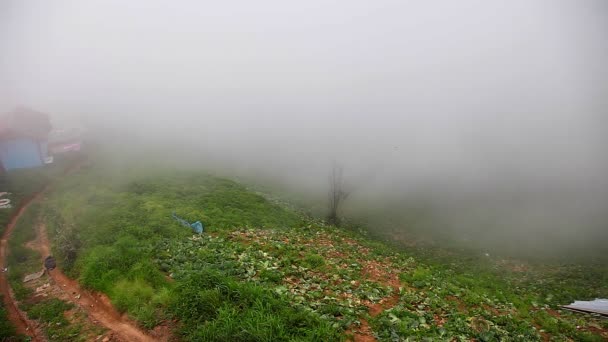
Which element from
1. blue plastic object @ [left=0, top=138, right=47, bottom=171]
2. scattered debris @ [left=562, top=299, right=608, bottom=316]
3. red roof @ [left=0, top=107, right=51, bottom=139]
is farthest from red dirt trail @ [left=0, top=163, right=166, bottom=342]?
red roof @ [left=0, top=107, right=51, bottom=139]

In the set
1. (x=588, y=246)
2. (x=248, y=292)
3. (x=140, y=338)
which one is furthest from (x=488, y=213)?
(x=140, y=338)

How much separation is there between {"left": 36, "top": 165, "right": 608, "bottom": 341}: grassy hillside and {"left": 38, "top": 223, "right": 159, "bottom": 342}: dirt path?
32 cm

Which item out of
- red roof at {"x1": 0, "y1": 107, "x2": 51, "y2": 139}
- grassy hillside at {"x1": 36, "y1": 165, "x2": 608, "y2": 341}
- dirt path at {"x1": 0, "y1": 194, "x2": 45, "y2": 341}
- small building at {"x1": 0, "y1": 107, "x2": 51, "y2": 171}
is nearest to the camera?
grassy hillside at {"x1": 36, "y1": 165, "x2": 608, "y2": 341}

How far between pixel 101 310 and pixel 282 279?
6313 millimetres

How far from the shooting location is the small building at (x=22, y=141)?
33741mm

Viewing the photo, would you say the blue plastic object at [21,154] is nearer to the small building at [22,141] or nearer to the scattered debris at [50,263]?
the small building at [22,141]

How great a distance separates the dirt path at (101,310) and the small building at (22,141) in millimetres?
26043

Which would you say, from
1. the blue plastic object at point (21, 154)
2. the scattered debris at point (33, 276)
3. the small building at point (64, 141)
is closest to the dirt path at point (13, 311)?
the scattered debris at point (33, 276)

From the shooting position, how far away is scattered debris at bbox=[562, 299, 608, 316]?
14.5 meters

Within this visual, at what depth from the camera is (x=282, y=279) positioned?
1277cm

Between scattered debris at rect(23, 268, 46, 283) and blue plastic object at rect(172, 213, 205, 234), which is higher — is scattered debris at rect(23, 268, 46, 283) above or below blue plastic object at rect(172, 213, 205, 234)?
below

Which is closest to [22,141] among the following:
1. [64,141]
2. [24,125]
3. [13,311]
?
[24,125]

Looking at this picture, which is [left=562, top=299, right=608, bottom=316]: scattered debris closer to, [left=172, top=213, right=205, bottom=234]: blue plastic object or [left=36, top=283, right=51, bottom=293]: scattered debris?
[left=172, top=213, right=205, bottom=234]: blue plastic object

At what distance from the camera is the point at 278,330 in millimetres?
9273
